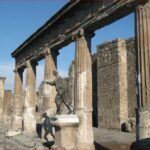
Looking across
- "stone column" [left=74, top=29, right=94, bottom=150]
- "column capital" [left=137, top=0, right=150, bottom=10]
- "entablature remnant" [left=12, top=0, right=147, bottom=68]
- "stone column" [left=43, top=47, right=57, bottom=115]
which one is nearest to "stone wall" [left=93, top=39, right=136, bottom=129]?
"entablature remnant" [left=12, top=0, right=147, bottom=68]

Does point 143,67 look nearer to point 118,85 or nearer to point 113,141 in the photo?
point 113,141

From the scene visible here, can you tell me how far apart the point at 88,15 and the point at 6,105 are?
23.8 metres

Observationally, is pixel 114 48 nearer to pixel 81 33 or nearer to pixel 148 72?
pixel 81 33

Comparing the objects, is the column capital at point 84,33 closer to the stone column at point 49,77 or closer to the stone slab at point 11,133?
the stone column at point 49,77

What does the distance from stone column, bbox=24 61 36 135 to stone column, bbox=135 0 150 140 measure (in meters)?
9.84

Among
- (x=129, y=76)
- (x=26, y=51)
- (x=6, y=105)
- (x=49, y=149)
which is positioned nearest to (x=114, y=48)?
(x=129, y=76)

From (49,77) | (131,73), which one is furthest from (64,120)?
(131,73)

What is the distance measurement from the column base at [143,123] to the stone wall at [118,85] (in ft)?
33.0

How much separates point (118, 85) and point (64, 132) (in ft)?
29.9

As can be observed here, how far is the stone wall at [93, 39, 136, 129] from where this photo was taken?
17.6 m

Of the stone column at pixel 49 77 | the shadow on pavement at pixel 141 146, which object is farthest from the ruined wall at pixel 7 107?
the shadow on pavement at pixel 141 146

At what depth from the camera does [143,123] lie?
730 centimetres

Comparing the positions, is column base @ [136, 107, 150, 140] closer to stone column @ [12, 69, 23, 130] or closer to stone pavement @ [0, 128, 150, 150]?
stone pavement @ [0, 128, 150, 150]

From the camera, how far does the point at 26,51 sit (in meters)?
17.8
